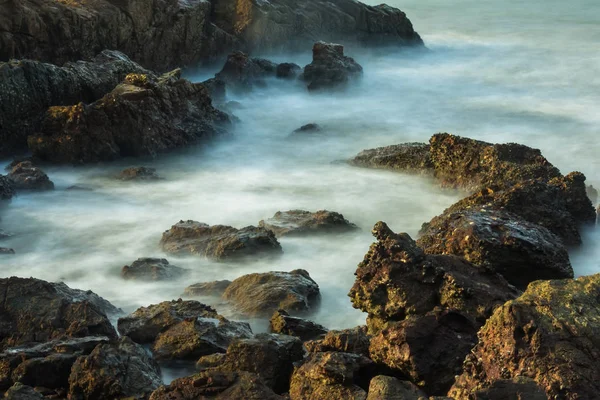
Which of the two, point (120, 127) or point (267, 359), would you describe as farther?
point (120, 127)

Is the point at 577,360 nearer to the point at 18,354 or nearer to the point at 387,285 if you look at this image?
the point at 387,285

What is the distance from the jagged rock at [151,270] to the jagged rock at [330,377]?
→ 355 cm

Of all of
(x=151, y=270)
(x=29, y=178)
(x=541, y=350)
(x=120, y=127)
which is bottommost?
(x=29, y=178)

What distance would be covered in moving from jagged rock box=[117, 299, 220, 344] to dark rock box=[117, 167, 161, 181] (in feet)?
19.1

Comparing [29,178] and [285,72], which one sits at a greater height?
[285,72]

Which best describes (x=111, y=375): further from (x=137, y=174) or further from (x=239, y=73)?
(x=239, y=73)

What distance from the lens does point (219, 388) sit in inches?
196

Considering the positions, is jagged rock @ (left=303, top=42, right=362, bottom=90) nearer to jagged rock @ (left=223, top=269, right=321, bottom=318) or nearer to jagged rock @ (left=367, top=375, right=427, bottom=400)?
jagged rock @ (left=223, top=269, right=321, bottom=318)

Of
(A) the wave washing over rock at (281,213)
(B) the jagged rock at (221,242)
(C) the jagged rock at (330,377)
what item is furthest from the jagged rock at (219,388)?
(B) the jagged rock at (221,242)

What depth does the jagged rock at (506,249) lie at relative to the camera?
7355 millimetres

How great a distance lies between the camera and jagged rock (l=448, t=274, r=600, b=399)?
15.5 ft

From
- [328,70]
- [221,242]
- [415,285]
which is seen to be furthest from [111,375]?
[328,70]

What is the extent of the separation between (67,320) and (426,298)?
2.77 m

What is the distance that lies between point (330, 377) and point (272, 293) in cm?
264
